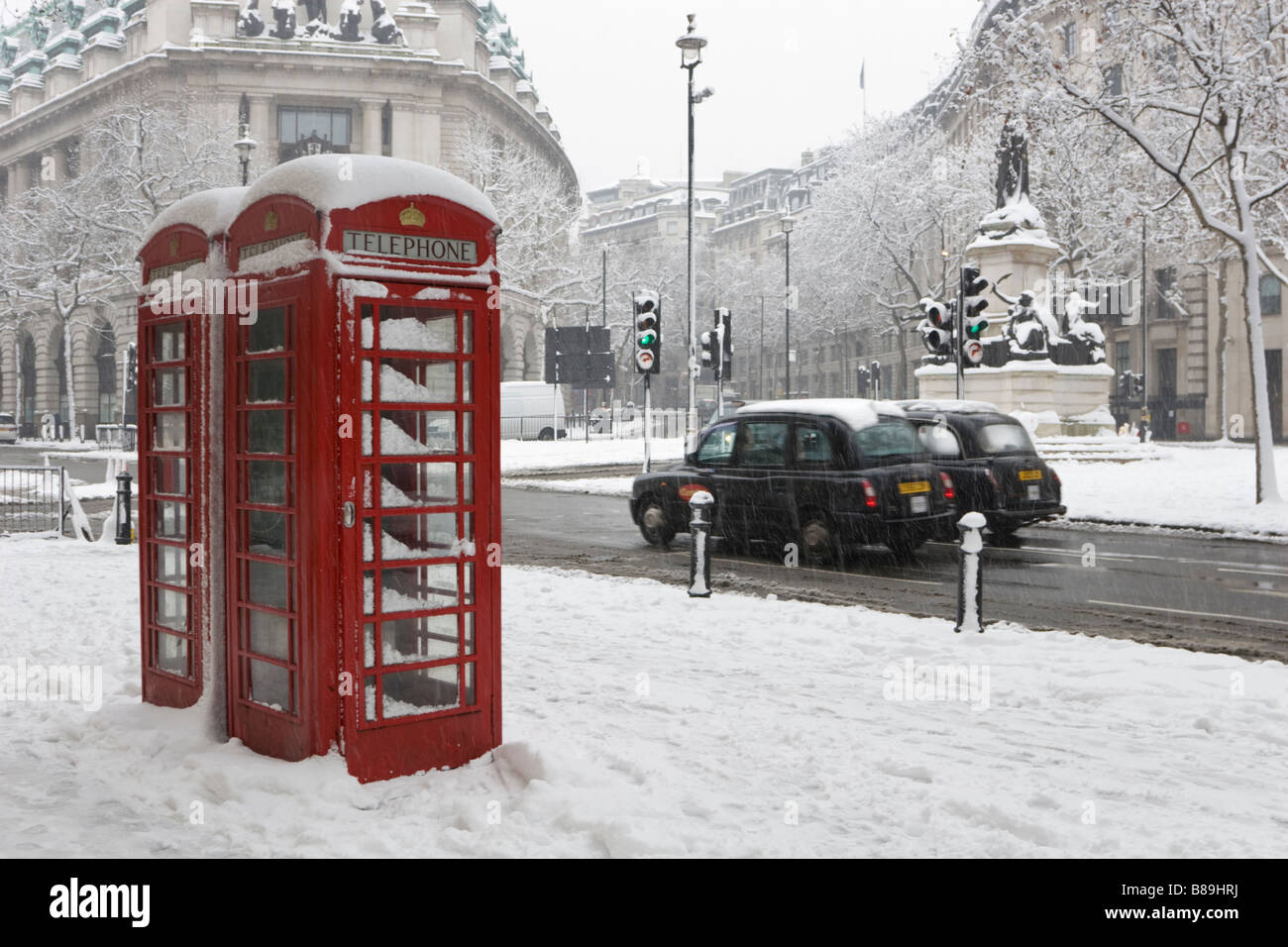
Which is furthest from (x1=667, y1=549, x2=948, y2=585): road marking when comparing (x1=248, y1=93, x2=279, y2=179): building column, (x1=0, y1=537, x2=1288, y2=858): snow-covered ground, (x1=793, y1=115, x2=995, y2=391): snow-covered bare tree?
(x1=248, y1=93, x2=279, y2=179): building column

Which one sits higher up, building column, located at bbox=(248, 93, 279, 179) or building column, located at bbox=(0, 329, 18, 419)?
building column, located at bbox=(248, 93, 279, 179)

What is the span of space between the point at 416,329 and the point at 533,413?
4326cm

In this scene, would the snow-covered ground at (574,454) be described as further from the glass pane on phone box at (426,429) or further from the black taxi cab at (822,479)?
the glass pane on phone box at (426,429)

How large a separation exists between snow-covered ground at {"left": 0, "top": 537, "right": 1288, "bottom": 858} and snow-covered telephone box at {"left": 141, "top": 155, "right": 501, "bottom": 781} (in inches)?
11.2

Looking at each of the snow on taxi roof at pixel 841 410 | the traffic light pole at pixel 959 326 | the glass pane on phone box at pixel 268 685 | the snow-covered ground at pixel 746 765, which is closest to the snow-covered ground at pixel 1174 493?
the traffic light pole at pixel 959 326

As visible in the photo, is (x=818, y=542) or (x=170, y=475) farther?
(x=818, y=542)

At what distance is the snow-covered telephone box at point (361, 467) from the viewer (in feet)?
16.8

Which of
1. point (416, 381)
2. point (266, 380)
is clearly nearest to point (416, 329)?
point (416, 381)

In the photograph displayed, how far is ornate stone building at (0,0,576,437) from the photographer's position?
2383 inches

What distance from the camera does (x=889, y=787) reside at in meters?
5.31

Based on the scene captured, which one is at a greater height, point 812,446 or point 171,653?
point 812,446

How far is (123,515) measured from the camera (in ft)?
54.1

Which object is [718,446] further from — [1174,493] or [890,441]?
[1174,493]

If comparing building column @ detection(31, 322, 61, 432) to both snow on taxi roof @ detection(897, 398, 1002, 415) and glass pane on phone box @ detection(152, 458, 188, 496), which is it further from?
glass pane on phone box @ detection(152, 458, 188, 496)
